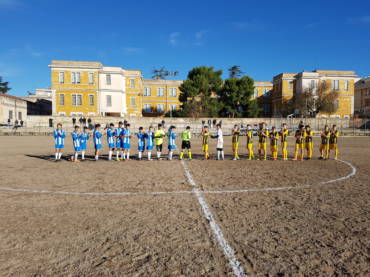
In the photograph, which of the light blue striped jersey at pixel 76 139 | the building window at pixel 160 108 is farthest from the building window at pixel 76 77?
the light blue striped jersey at pixel 76 139

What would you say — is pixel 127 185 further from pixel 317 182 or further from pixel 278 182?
pixel 317 182

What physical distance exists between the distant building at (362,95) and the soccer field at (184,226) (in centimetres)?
6928

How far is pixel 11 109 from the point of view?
4962cm

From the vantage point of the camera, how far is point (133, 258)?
3.72 m

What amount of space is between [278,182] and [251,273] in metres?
5.53

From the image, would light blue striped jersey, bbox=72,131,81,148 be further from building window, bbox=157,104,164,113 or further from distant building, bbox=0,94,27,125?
building window, bbox=157,104,164,113

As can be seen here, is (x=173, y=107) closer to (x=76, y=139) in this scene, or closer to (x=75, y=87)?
(x=75, y=87)

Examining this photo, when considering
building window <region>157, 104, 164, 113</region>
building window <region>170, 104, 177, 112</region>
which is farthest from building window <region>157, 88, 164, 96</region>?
building window <region>170, 104, 177, 112</region>

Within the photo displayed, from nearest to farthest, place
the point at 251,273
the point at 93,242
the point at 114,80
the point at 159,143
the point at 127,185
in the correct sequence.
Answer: the point at 251,273 → the point at 93,242 → the point at 127,185 → the point at 159,143 → the point at 114,80

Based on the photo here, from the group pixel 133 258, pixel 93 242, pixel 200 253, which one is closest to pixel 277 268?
pixel 200 253

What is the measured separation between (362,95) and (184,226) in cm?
7877

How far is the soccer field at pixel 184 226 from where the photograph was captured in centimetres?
354

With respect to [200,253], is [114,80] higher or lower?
higher

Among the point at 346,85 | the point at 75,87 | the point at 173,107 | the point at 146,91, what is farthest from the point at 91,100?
the point at 346,85
